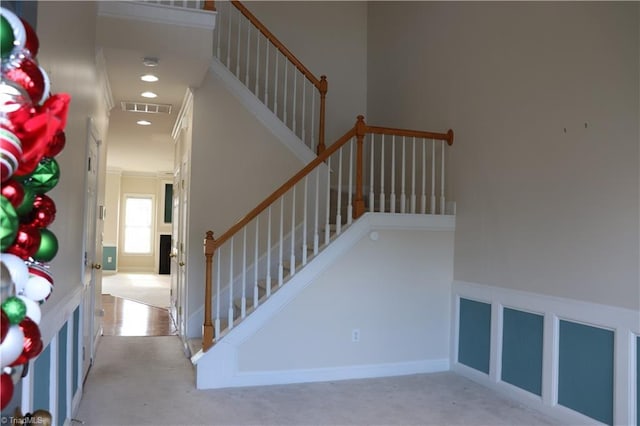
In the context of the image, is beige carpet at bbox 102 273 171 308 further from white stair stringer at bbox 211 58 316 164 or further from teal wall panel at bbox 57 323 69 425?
teal wall panel at bbox 57 323 69 425

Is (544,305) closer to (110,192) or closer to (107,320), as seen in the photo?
(107,320)

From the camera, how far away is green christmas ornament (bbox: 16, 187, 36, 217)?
3.24 ft

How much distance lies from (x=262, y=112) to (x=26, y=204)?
173 inches

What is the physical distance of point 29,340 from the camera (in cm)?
96

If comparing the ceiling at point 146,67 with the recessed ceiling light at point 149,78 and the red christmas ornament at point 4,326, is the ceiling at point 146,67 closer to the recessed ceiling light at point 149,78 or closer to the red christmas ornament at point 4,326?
the recessed ceiling light at point 149,78

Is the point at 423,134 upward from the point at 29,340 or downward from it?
upward

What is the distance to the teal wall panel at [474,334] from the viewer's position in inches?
164

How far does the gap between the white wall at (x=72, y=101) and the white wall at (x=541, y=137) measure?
9.97 feet

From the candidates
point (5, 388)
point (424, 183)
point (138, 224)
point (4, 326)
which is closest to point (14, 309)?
point (4, 326)

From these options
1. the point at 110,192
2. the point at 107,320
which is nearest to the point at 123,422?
the point at 107,320

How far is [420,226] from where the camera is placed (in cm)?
451

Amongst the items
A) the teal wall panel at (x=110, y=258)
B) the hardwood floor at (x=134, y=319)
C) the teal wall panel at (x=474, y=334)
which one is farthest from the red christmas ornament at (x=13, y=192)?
the teal wall panel at (x=110, y=258)

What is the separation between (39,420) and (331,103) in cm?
560

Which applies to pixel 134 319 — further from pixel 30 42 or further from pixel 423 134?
pixel 30 42
